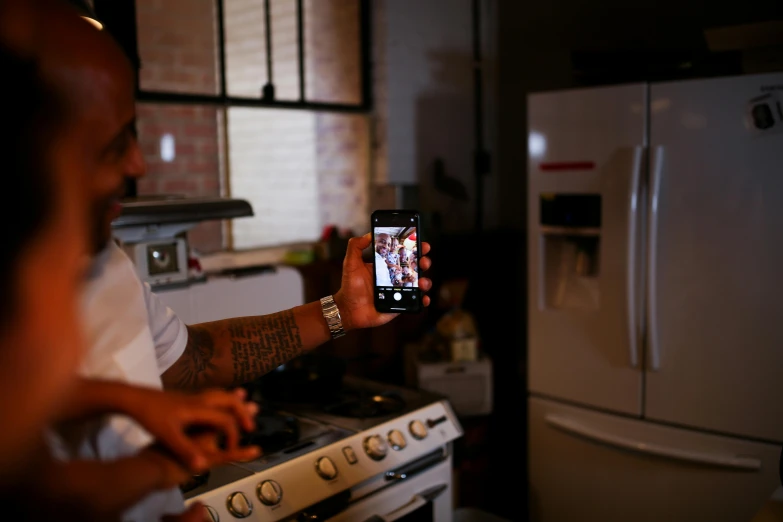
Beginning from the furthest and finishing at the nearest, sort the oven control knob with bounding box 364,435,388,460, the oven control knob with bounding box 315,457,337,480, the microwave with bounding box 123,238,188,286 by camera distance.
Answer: the microwave with bounding box 123,238,188,286
the oven control knob with bounding box 364,435,388,460
the oven control knob with bounding box 315,457,337,480

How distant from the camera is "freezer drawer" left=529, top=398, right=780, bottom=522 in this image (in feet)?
7.38

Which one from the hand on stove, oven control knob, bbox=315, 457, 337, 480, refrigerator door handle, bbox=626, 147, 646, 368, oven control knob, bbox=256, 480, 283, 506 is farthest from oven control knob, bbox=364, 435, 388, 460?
the hand on stove

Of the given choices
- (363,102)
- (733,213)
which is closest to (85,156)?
(733,213)

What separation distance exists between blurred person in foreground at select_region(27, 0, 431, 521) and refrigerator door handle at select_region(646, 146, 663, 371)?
1203 mm

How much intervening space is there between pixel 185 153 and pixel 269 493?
4.72 ft

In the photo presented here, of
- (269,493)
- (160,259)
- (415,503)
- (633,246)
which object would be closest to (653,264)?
(633,246)

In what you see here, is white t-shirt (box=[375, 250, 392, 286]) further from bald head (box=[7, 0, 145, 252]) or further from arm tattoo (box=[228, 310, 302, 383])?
bald head (box=[7, 0, 145, 252])

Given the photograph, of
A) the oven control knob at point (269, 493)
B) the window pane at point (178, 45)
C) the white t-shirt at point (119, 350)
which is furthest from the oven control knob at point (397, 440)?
the window pane at point (178, 45)

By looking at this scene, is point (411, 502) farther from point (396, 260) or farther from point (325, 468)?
point (396, 260)

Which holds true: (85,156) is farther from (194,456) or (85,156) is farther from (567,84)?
(567,84)

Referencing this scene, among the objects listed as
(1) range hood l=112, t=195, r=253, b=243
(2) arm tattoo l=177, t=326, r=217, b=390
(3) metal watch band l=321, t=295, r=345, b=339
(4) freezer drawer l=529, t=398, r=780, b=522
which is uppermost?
(1) range hood l=112, t=195, r=253, b=243

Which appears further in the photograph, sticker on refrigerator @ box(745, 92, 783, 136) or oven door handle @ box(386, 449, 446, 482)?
sticker on refrigerator @ box(745, 92, 783, 136)

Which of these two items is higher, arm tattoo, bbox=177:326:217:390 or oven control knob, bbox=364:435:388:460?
arm tattoo, bbox=177:326:217:390

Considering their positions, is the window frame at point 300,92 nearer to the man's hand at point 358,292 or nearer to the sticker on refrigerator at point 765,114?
the man's hand at point 358,292
